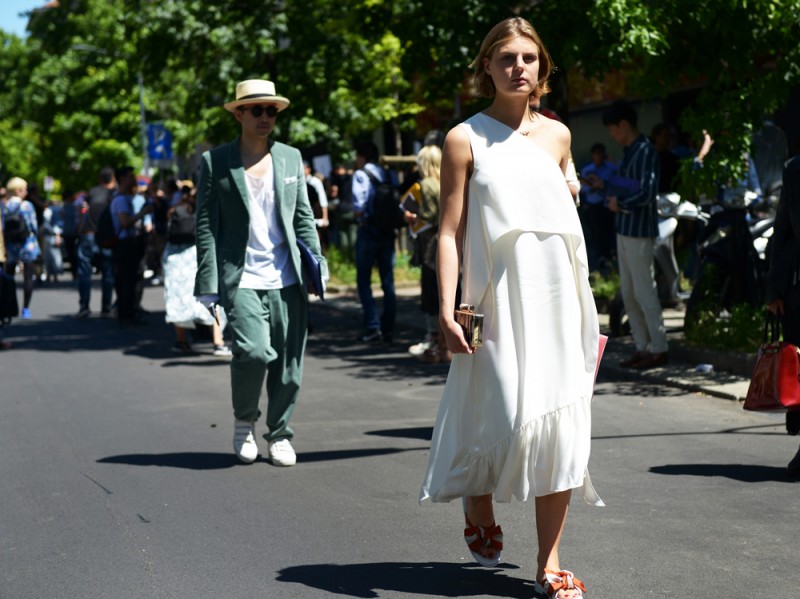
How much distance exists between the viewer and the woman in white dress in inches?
179

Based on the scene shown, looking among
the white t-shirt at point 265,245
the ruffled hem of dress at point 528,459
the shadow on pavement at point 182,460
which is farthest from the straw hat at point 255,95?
the ruffled hem of dress at point 528,459

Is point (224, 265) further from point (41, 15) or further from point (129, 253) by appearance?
point (41, 15)

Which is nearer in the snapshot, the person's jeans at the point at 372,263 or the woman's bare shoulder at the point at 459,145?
the woman's bare shoulder at the point at 459,145

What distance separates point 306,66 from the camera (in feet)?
73.0

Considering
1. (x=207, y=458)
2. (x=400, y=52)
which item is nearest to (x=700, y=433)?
(x=207, y=458)

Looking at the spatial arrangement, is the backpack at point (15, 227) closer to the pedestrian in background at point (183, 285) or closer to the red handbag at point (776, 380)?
the pedestrian in background at point (183, 285)

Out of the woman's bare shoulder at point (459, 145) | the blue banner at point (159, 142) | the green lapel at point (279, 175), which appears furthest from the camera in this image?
the blue banner at point (159, 142)

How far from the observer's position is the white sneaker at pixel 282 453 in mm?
7484

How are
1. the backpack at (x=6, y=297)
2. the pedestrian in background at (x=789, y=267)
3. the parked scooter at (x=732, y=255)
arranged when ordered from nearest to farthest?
the pedestrian in background at (x=789, y=267) < the parked scooter at (x=732, y=255) < the backpack at (x=6, y=297)

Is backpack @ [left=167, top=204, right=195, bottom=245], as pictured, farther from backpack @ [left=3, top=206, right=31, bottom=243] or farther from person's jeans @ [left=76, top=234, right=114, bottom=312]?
backpack @ [left=3, top=206, right=31, bottom=243]

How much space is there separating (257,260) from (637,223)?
4.08 meters

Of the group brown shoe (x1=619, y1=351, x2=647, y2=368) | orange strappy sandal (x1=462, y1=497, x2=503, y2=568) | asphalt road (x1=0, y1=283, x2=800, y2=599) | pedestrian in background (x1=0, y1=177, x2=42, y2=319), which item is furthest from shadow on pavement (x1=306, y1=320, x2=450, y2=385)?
orange strappy sandal (x1=462, y1=497, x2=503, y2=568)

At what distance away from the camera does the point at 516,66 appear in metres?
4.66

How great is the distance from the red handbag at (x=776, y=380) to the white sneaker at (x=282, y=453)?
2.49 metres
